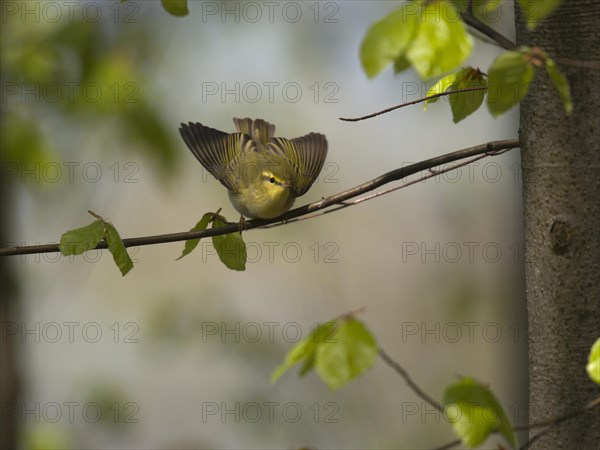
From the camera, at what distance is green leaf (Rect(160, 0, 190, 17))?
152 cm

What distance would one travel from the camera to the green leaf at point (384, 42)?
42.5 inches

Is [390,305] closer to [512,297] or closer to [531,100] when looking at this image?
[512,297]

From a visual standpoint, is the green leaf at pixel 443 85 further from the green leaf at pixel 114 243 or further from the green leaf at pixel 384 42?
the green leaf at pixel 114 243

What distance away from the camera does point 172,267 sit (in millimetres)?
7902

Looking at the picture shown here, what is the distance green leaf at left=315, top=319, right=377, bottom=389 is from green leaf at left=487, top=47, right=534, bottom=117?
1.39 feet

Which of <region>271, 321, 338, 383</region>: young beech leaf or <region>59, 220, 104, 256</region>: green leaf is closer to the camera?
<region>271, 321, 338, 383</region>: young beech leaf

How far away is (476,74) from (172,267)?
21.4 ft

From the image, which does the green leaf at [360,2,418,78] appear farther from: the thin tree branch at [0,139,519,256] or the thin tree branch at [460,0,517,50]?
the thin tree branch at [0,139,519,256]

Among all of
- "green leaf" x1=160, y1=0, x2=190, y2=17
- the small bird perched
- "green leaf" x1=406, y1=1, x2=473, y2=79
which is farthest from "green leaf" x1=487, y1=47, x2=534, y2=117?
the small bird perched

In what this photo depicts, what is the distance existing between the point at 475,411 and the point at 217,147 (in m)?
1.86

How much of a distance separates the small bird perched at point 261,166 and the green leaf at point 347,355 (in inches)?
65.1

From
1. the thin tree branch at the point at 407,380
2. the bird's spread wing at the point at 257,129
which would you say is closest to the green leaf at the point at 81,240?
the thin tree branch at the point at 407,380

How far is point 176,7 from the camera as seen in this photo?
153 centimetres

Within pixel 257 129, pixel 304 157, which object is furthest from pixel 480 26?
pixel 257 129
